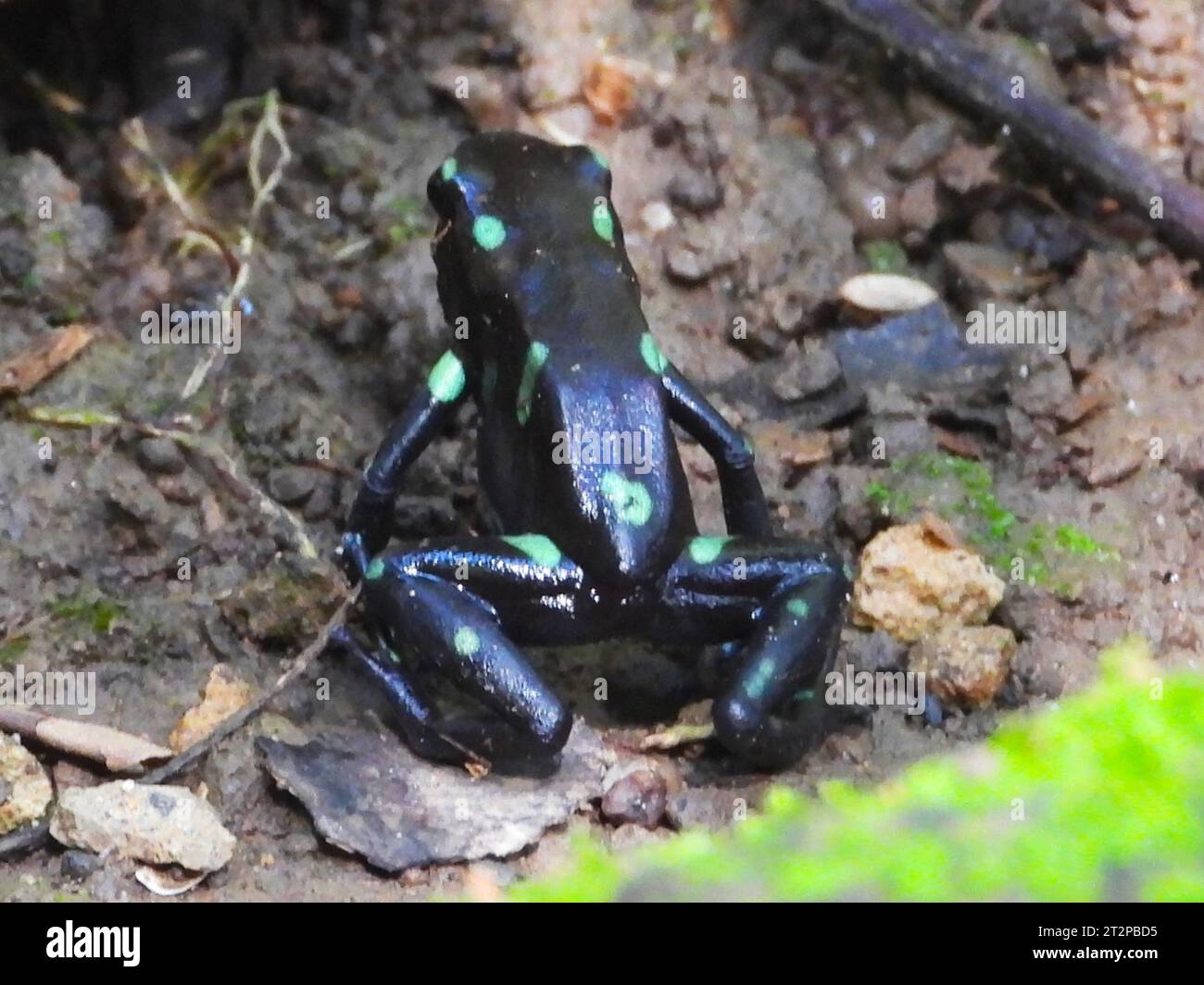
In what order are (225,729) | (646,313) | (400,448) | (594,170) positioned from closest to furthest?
(225,729), (400,448), (594,170), (646,313)

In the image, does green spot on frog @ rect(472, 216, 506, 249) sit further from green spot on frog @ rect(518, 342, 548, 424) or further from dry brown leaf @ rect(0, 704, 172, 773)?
dry brown leaf @ rect(0, 704, 172, 773)

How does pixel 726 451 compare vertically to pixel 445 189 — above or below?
below

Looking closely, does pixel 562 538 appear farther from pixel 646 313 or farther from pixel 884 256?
pixel 884 256

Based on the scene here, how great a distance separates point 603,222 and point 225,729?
68.4 inches

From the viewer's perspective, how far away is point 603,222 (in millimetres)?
4035

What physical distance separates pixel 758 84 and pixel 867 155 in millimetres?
495

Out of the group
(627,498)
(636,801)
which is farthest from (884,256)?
(636,801)

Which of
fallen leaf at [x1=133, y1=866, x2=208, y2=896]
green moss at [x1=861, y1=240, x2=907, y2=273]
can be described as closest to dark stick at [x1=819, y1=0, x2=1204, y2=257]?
green moss at [x1=861, y1=240, x2=907, y2=273]

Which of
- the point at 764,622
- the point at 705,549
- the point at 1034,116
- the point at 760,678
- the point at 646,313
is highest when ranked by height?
the point at 1034,116

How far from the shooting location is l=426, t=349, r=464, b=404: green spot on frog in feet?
13.1

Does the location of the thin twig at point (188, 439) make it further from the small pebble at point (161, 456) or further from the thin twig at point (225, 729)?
the thin twig at point (225, 729)

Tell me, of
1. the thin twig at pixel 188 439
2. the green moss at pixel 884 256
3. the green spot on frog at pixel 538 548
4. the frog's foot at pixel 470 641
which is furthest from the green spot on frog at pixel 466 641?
the green moss at pixel 884 256

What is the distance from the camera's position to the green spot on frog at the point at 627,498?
3533 millimetres

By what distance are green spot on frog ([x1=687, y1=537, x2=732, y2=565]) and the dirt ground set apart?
441mm
